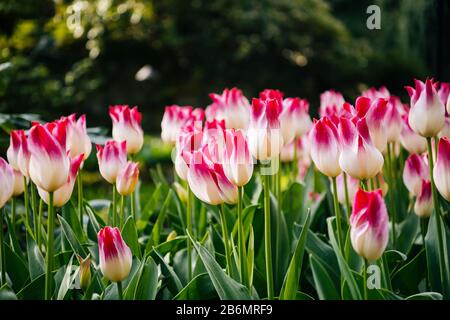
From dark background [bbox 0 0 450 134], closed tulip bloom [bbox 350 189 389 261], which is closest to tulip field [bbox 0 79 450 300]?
closed tulip bloom [bbox 350 189 389 261]

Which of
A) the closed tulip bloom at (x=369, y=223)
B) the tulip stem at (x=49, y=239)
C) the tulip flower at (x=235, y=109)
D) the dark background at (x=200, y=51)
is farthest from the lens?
the dark background at (x=200, y=51)

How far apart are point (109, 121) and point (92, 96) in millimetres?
568

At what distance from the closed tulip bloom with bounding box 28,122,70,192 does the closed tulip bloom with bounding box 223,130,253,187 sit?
30 centimetres

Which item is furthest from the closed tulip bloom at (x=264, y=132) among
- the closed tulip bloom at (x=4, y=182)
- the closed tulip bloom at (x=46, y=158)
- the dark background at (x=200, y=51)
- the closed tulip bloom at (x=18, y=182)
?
the dark background at (x=200, y=51)

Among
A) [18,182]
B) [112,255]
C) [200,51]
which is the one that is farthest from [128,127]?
[200,51]

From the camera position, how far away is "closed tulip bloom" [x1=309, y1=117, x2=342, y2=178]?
1182 millimetres

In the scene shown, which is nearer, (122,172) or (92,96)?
(122,172)

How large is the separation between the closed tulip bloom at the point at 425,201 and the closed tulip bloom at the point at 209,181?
1.89 feet

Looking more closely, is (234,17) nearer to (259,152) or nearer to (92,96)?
(92,96)

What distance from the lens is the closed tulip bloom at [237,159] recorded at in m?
1.11

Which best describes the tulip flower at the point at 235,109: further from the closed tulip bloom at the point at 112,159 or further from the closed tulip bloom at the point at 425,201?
the closed tulip bloom at the point at 425,201

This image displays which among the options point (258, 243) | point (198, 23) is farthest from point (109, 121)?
point (258, 243)

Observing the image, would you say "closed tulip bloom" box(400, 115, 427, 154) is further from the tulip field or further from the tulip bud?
the tulip bud

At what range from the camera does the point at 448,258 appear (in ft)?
4.25
